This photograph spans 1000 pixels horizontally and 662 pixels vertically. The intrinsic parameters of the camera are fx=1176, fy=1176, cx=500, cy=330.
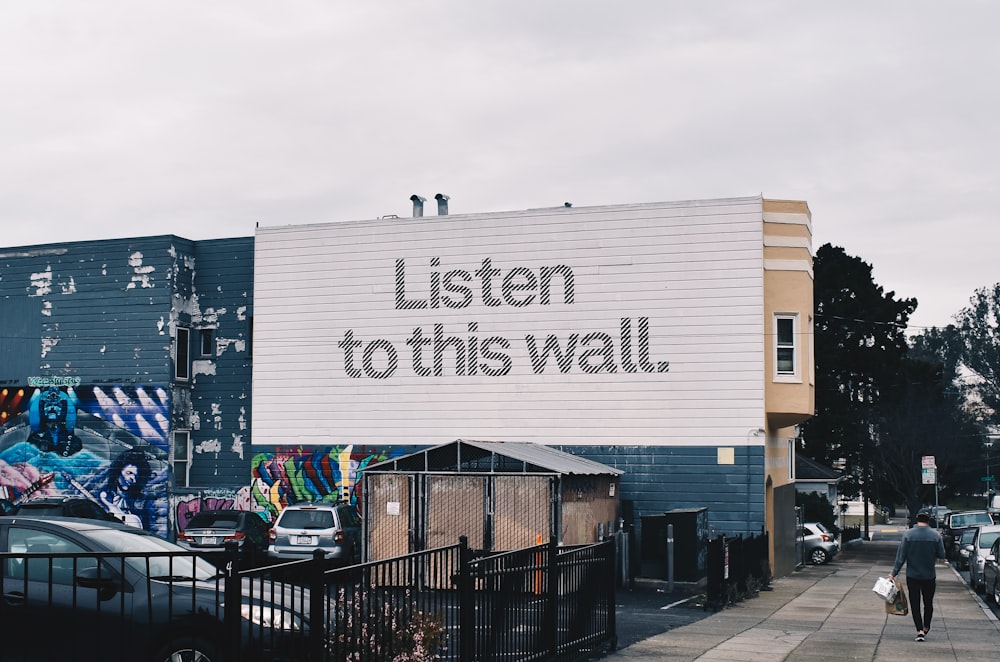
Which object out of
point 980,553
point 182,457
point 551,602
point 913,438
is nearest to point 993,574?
point 980,553

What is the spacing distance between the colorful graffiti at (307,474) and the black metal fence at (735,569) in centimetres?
954

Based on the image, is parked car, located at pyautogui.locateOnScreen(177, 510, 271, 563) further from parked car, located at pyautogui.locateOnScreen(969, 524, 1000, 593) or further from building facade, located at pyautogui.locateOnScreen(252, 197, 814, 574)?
parked car, located at pyautogui.locateOnScreen(969, 524, 1000, 593)

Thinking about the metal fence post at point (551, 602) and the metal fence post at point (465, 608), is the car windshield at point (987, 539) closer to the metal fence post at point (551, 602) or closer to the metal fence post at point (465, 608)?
the metal fence post at point (551, 602)

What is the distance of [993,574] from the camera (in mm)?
→ 23062

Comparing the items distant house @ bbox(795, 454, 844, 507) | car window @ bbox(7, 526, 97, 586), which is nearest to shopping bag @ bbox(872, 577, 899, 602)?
car window @ bbox(7, 526, 97, 586)

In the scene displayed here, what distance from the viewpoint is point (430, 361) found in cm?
3038

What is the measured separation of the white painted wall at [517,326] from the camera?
91.3 ft

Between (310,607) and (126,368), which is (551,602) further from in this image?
(126,368)

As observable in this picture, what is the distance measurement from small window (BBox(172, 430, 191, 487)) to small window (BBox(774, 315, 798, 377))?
52.8ft

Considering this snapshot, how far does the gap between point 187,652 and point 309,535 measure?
14.8 metres

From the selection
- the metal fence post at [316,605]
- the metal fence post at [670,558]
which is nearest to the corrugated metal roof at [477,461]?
the metal fence post at [670,558]

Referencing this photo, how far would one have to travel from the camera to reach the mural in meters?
32.0

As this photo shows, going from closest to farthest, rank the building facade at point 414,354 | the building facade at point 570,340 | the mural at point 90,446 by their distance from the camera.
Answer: the building facade at point 570,340, the building facade at point 414,354, the mural at point 90,446

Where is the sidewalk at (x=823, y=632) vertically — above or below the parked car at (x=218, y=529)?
below
